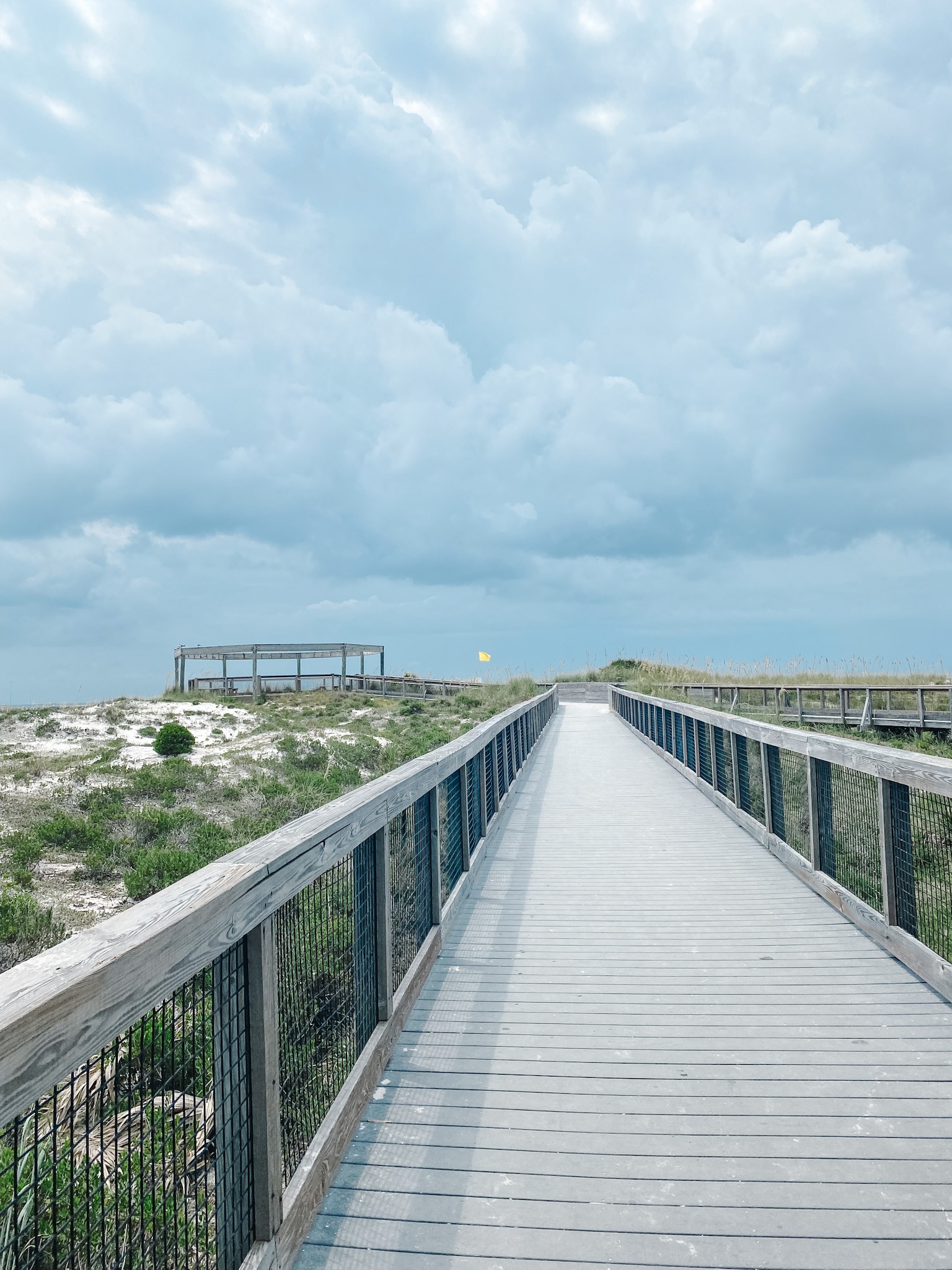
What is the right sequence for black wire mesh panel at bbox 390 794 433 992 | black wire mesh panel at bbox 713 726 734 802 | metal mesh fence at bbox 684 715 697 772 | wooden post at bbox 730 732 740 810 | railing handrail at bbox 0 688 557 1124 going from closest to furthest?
railing handrail at bbox 0 688 557 1124 → black wire mesh panel at bbox 390 794 433 992 → wooden post at bbox 730 732 740 810 → black wire mesh panel at bbox 713 726 734 802 → metal mesh fence at bbox 684 715 697 772

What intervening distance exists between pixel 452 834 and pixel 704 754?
5293 millimetres

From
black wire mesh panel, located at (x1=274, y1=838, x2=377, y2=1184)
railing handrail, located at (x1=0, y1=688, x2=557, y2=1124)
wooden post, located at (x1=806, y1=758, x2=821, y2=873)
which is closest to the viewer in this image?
railing handrail, located at (x1=0, y1=688, x2=557, y2=1124)

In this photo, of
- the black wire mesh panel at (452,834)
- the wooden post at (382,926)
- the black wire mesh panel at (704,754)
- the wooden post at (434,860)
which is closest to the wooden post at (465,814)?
the black wire mesh panel at (452,834)

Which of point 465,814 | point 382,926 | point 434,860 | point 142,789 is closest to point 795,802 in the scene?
point 465,814

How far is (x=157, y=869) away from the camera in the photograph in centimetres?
692

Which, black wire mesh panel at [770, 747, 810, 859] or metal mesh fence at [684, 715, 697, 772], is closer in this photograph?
black wire mesh panel at [770, 747, 810, 859]

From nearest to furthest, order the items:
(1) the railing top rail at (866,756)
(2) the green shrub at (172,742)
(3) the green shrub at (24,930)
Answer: (1) the railing top rail at (866,756), (3) the green shrub at (24,930), (2) the green shrub at (172,742)

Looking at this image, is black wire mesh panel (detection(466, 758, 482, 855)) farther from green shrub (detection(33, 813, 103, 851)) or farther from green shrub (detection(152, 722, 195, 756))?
green shrub (detection(152, 722, 195, 756))

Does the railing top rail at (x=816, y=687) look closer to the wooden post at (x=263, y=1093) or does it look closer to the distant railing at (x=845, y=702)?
the distant railing at (x=845, y=702)

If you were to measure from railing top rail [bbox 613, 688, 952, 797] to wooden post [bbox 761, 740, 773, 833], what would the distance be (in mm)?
141

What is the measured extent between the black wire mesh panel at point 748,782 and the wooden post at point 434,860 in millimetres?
4077

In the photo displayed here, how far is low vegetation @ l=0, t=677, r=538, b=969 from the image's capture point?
6.73 meters

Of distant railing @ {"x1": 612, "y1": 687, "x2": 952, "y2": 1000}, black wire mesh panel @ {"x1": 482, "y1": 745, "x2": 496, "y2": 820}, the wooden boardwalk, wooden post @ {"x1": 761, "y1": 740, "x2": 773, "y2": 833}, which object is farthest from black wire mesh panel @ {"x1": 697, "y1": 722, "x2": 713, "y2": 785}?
the wooden boardwalk

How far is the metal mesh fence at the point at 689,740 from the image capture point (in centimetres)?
1041
